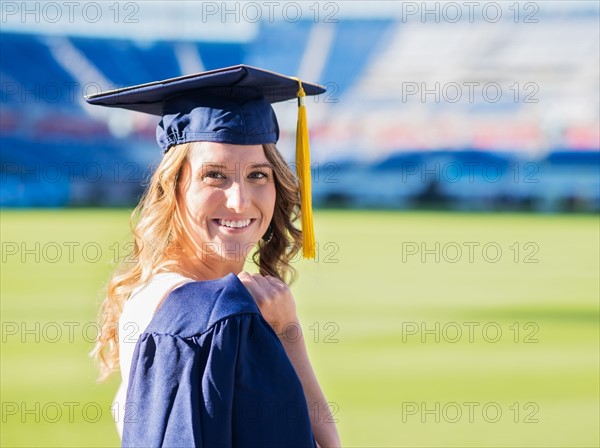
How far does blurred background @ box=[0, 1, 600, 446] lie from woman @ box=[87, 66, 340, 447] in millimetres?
578

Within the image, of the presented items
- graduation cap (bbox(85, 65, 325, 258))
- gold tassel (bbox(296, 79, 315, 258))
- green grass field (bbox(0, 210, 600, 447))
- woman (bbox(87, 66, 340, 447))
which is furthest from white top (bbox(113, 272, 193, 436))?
green grass field (bbox(0, 210, 600, 447))

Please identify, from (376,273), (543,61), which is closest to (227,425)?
(376,273)

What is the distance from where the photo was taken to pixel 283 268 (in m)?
2.42

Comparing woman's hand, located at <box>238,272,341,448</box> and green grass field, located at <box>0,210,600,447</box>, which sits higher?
woman's hand, located at <box>238,272,341,448</box>

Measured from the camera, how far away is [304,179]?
2.38m

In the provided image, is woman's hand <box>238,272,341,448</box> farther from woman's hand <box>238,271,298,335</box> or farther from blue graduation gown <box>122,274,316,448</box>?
blue graduation gown <box>122,274,316,448</box>

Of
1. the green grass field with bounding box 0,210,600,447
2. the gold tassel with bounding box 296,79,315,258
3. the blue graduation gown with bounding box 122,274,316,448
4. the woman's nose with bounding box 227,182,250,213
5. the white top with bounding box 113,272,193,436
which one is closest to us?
the blue graduation gown with bounding box 122,274,316,448

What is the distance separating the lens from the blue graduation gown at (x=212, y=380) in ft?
5.27

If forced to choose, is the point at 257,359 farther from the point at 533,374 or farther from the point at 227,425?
the point at 533,374

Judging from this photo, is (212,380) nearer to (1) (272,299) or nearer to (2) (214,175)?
(1) (272,299)

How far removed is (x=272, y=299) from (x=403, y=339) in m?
6.48

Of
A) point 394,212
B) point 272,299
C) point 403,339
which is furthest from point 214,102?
point 394,212

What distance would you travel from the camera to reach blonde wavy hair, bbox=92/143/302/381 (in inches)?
80.0

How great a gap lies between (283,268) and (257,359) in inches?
29.4
